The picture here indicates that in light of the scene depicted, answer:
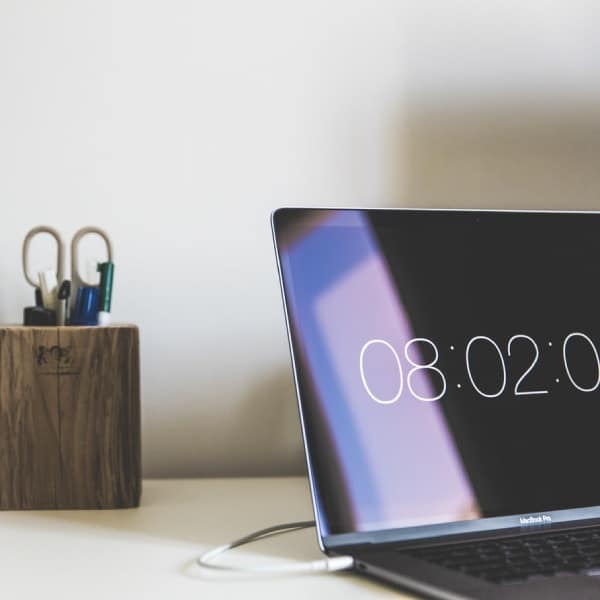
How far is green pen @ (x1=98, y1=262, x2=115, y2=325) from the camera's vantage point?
0.75 m

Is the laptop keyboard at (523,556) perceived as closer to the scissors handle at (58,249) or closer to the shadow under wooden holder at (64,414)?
the shadow under wooden holder at (64,414)

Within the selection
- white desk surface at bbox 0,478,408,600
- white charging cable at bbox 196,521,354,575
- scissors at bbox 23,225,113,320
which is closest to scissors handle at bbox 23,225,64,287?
scissors at bbox 23,225,113,320

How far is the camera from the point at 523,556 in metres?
0.54

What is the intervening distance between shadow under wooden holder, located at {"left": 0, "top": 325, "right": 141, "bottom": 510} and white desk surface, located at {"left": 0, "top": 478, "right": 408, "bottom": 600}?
2 centimetres

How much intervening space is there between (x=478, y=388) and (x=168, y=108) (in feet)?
1.54

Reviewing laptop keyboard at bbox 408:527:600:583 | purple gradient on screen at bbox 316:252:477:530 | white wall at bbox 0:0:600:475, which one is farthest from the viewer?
white wall at bbox 0:0:600:475

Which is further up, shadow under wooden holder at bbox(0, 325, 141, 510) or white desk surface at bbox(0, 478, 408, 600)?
shadow under wooden holder at bbox(0, 325, 141, 510)

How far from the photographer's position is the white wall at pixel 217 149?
2.83 feet

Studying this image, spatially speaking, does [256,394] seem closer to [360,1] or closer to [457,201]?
[457,201]

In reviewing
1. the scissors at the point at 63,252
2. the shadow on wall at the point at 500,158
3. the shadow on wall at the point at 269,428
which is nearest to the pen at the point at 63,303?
the scissors at the point at 63,252

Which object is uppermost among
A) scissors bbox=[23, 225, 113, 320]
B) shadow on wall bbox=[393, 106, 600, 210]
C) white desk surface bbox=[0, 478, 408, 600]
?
shadow on wall bbox=[393, 106, 600, 210]

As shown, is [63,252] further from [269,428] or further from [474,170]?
[474,170]

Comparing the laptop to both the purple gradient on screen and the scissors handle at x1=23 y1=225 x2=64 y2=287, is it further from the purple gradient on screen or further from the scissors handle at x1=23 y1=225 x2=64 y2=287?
the scissors handle at x1=23 y1=225 x2=64 y2=287

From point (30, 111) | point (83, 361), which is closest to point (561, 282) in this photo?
point (83, 361)
